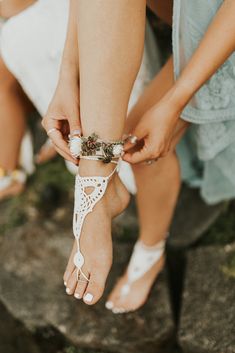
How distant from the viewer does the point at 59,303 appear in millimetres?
1705

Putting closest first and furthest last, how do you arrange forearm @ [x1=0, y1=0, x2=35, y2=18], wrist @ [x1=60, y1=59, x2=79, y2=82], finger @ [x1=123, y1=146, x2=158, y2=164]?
finger @ [x1=123, y1=146, x2=158, y2=164], wrist @ [x1=60, y1=59, x2=79, y2=82], forearm @ [x1=0, y1=0, x2=35, y2=18]

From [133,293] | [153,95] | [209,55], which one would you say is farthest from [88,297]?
[209,55]

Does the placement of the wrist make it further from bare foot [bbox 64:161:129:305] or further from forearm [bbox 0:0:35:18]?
forearm [bbox 0:0:35:18]

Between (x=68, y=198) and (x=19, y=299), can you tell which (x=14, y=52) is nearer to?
(x=68, y=198)

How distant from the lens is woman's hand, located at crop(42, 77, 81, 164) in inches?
51.7

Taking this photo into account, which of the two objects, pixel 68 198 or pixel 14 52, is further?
pixel 68 198

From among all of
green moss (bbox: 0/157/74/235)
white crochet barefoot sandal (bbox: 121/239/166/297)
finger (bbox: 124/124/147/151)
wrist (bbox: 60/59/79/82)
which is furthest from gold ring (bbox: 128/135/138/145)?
green moss (bbox: 0/157/74/235)

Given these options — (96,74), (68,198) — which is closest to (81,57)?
(96,74)

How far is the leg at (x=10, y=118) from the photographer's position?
1.88m

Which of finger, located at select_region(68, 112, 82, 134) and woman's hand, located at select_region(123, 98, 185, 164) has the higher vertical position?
finger, located at select_region(68, 112, 82, 134)

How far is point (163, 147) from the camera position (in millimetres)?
1294

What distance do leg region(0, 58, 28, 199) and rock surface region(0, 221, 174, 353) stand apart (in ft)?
0.98

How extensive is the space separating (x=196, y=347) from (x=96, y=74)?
0.87m

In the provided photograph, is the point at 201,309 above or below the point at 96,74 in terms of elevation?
below
